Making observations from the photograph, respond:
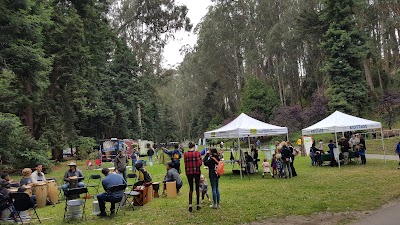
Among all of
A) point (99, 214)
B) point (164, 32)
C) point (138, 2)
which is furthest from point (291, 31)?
point (99, 214)

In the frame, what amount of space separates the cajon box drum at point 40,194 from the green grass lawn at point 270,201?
227mm

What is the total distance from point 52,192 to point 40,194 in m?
0.56

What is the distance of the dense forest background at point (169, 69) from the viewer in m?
20.0

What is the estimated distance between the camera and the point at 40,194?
10.2m

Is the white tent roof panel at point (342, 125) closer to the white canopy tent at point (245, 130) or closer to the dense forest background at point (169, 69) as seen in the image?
the white canopy tent at point (245, 130)

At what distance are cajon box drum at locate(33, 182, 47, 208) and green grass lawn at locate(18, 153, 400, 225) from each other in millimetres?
227

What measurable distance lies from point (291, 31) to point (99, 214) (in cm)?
3244

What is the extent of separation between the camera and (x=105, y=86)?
1625 inches

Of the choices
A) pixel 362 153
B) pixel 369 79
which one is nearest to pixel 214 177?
pixel 362 153

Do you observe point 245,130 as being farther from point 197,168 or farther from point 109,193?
point 109,193

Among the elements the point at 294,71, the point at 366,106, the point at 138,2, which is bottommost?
the point at 366,106

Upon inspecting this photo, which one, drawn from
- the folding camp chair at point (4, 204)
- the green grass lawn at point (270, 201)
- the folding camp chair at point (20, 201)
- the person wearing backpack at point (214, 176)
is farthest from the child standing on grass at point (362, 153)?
the folding camp chair at point (4, 204)

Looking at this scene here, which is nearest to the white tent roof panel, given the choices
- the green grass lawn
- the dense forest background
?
the green grass lawn

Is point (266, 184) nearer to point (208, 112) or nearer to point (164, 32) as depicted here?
point (164, 32)
